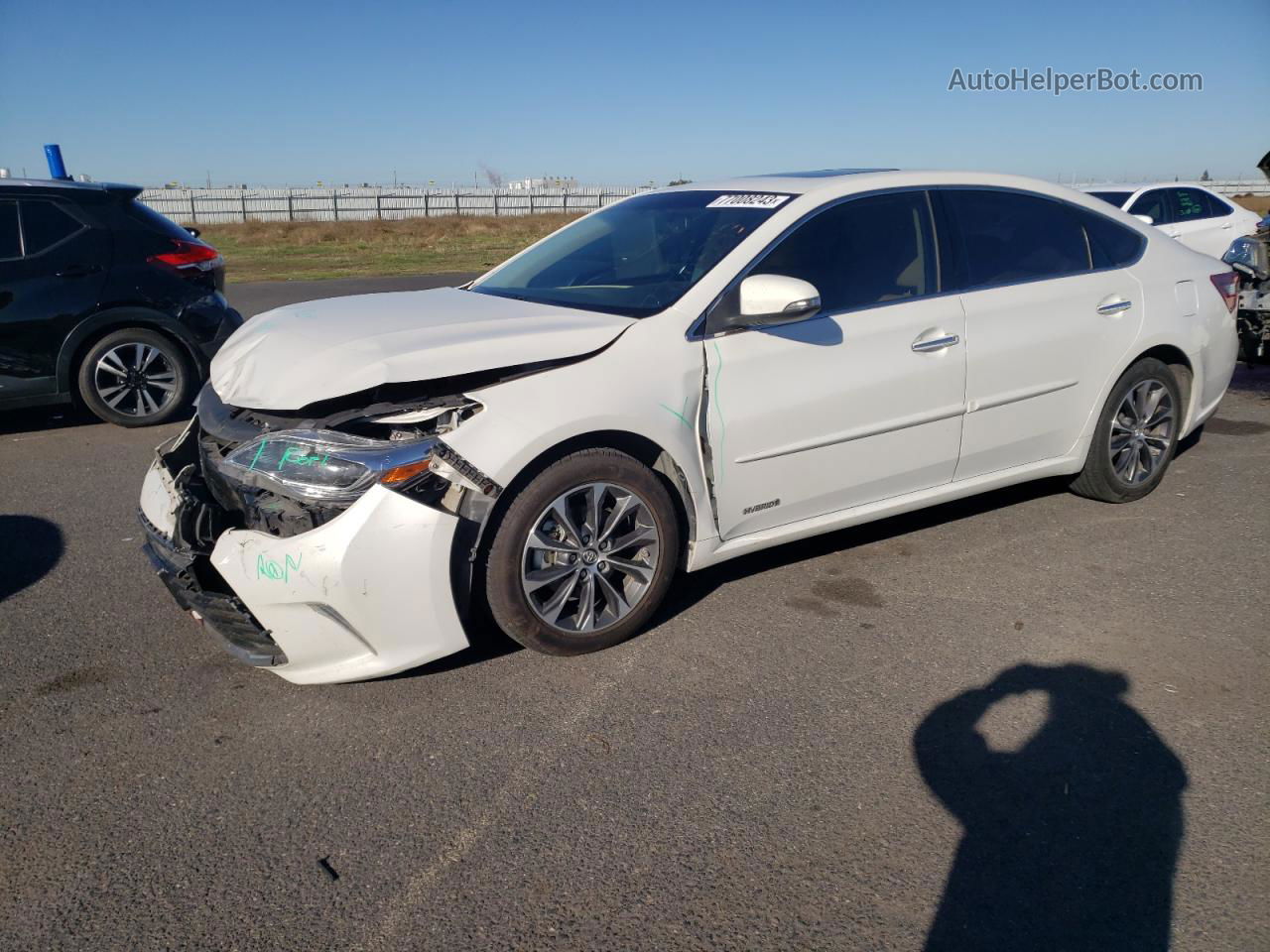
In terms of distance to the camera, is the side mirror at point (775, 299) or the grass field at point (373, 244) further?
the grass field at point (373, 244)

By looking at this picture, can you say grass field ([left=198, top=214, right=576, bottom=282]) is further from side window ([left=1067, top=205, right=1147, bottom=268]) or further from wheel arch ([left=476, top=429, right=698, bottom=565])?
wheel arch ([left=476, top=429, right=698, bottom=565])

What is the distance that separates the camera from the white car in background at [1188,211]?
1377 centimetres

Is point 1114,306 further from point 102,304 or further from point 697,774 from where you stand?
point 102,304

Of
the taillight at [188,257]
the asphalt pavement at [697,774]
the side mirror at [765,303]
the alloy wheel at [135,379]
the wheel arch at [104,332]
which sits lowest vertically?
the asphalt pavement at [697,774]

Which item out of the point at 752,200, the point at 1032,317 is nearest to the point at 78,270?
the point at 752,200

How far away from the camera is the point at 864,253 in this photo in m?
4.49

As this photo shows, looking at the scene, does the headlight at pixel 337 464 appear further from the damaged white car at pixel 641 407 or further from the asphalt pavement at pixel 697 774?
the asphalt pavement at pixel 697 774

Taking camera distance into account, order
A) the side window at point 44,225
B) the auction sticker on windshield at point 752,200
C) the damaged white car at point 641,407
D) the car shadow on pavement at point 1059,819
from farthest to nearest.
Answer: the side window at point 44,225
the auction sticker on windshield at point 752,200
the damaged white car at point 641,407
the car shadow on pavement at point 1059,819

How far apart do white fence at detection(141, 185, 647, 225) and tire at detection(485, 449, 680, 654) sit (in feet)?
131

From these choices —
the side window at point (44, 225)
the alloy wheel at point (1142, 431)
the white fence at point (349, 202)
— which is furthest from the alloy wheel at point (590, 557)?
the white fence at point (349, 202)

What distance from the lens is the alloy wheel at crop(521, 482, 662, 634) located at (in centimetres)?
368

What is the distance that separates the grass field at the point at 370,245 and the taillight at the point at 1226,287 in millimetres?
17867

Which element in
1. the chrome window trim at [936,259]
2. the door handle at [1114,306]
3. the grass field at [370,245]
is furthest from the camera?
the grass field at [370,245]

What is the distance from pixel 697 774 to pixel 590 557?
956 millimetres
